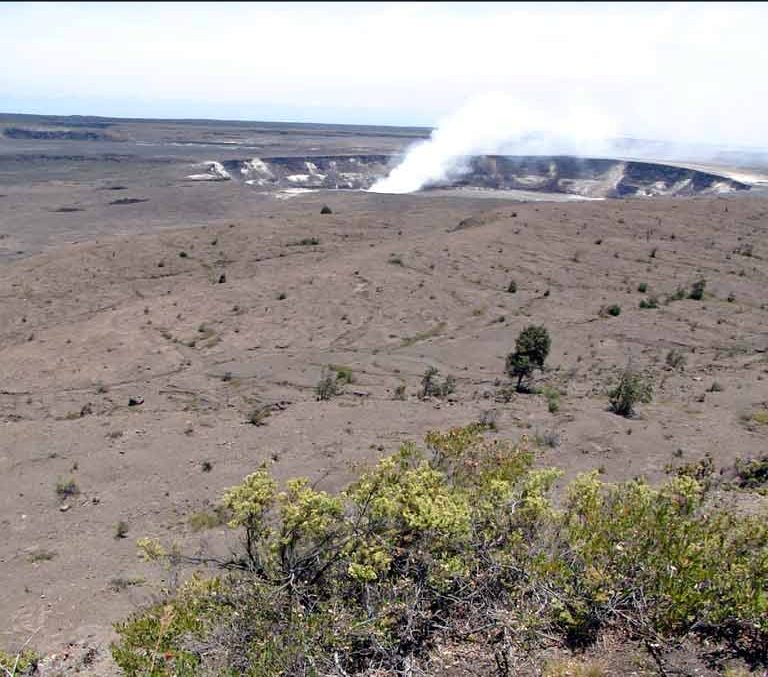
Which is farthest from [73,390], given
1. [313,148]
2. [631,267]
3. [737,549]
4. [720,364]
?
[313,148]

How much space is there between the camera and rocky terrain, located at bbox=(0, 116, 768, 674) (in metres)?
10.2

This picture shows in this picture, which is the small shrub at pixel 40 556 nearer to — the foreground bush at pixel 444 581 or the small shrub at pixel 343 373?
the foreground bush at pixel 444 581

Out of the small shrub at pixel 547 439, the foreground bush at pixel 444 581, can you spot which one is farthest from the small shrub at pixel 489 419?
the foreground bush at pixel 444 581

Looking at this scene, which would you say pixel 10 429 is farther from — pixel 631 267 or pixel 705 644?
pixel 631 267

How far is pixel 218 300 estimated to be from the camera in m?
24.5

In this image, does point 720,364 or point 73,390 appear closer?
point 73,390

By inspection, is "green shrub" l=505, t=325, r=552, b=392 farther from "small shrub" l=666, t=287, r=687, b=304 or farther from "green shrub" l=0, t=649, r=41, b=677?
"green shrub" l=0, t=649, r=41, b=677

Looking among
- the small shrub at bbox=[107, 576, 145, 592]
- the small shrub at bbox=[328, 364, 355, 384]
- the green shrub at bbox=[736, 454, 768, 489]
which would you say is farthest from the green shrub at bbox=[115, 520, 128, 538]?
the green shrub at bbox=[736, 454, 768, 489]

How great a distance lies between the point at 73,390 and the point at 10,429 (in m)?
3.16

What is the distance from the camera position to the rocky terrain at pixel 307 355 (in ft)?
33.4

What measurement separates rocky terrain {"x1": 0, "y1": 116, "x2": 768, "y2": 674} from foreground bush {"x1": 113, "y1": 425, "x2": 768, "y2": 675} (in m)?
2.57

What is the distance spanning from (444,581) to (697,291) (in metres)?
22.8

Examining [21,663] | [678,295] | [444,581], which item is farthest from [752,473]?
[678,295]

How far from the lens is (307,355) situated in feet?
63.3
